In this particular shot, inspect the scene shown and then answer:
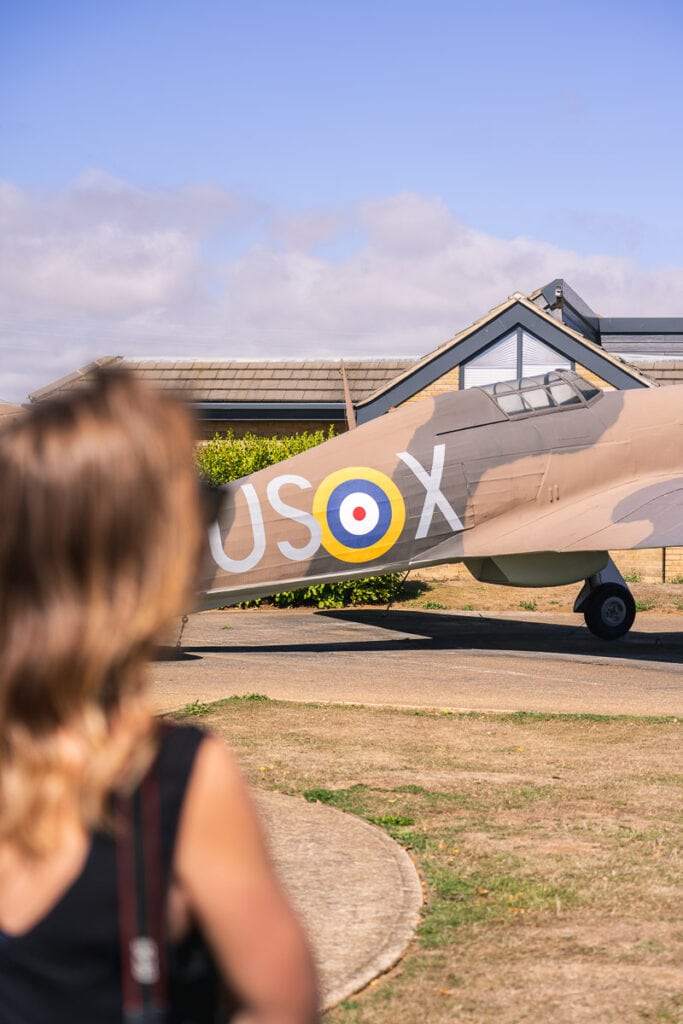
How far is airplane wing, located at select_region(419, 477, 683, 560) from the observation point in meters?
14.0

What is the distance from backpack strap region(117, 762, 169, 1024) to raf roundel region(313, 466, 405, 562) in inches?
483

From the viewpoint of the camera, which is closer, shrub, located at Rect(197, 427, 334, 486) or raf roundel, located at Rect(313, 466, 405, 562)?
raf roundel, located at Rect(313, 466, 405, 562)

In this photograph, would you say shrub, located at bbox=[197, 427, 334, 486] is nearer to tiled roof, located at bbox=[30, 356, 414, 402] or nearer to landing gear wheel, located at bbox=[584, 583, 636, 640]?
tiled roof, located at bbox=[30, 356, 414, 402]

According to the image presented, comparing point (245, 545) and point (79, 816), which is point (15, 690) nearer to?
point (79, 816)

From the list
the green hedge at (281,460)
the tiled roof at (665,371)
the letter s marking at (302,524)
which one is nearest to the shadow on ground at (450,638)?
the green hedge at (281,460)

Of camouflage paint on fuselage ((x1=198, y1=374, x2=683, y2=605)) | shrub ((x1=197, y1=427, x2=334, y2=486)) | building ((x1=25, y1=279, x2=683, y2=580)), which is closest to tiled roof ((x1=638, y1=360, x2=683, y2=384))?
building ((x1=25, y1=279, x2=683, y2=580))

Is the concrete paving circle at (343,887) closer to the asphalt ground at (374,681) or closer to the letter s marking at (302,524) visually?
the asphalt ground at (374,681)

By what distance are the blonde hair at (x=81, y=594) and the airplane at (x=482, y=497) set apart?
11948 millimetres

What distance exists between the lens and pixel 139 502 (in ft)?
5.08

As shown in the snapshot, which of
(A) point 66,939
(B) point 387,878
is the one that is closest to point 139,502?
(A) point 66,939

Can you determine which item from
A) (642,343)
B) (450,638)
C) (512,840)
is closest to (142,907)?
(512,840)

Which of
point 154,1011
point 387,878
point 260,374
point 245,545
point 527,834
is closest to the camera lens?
point 154,1011

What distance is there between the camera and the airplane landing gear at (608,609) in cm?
1560

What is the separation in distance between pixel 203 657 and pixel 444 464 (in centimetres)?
395
